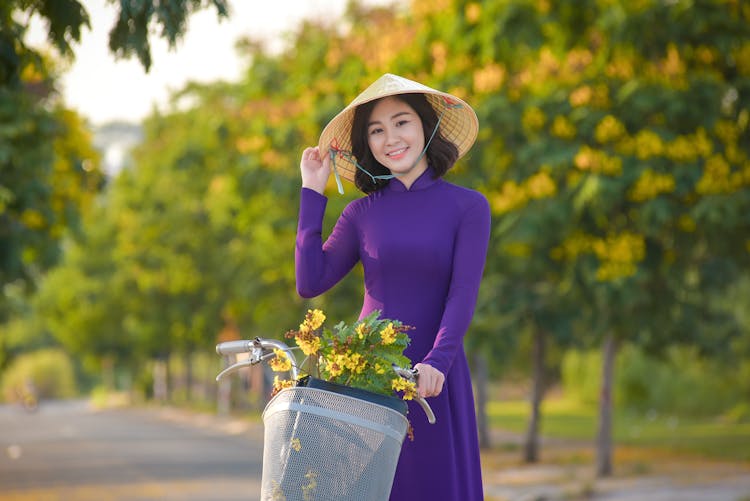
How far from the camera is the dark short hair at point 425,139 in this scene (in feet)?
15.0

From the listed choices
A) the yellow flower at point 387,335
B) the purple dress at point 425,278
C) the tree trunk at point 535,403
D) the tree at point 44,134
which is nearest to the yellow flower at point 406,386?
the yellow flower at point 387,335

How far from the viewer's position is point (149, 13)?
634 cm

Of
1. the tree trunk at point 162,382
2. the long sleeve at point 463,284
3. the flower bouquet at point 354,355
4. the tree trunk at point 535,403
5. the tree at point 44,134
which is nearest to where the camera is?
the flower bouquet at point 354,355

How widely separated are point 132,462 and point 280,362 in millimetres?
18108

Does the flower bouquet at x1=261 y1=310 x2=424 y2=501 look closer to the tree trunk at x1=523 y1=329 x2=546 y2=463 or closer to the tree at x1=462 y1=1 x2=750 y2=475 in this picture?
the tree at x1=462 y1=1 x2=750 y2=475

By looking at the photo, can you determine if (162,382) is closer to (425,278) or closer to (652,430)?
(652,430)

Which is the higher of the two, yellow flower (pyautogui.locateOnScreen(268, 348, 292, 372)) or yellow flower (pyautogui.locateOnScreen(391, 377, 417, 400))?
yellow flower (pyautogui.locateOnScreen(268, 348, 292, 372))

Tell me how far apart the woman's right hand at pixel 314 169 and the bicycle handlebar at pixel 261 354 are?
2.21 feet

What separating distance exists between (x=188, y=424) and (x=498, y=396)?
2140 centimetres

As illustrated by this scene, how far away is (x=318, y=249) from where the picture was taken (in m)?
4.38

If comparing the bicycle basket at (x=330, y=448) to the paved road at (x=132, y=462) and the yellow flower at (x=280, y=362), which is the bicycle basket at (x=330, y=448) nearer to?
the yellow flower at (x=280, y=362)

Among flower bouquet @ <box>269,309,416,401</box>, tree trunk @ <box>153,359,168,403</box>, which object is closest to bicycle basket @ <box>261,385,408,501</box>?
flower bouquet @ <box>269,309,416,401</box>

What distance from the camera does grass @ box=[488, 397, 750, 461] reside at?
24.2 m

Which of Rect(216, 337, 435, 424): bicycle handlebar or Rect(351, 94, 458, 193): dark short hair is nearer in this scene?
Rect(216, 337, 435, 424): bicycle handlebar
